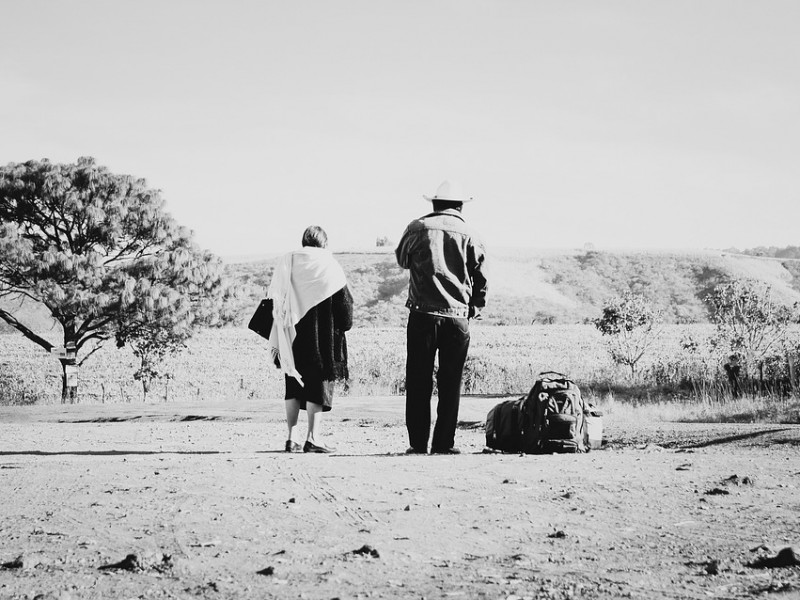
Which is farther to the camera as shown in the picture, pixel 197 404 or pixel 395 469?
pixel 197 404

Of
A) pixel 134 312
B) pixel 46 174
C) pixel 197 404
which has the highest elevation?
pixel 46 174

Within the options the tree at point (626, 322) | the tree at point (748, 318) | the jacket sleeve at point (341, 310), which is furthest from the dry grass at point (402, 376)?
the jacket sleeve at point (341, 310)

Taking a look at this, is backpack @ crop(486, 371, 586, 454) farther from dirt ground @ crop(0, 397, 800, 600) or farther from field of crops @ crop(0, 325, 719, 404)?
field of crops @ crop(0, 325, 719, 404)

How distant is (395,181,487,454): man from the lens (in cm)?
940

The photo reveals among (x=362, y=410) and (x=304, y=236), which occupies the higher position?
(x=304, y=236)

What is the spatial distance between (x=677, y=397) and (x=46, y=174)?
17553 mm

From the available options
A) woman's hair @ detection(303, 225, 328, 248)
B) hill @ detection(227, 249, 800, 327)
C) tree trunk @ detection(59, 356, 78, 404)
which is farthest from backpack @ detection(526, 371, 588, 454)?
hill @ detection(227, 249, 800, 327)

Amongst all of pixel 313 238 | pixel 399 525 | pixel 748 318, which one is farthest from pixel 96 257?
pixel 399 525

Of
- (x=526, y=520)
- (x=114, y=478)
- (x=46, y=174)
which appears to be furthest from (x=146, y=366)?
(x=526, y=520)

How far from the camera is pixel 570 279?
13288cm

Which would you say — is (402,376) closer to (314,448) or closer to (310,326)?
(310,326)

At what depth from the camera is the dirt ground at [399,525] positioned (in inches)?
176

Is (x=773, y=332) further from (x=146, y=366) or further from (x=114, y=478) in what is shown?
(x=114, y=478)

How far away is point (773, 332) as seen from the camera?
26.7 meters
